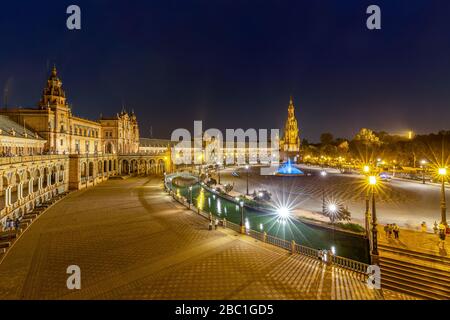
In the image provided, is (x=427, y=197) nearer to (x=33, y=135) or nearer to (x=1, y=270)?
(x=1, y=270)

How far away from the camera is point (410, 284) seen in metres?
12.1

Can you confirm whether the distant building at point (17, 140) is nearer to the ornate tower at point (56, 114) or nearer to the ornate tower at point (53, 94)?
the ornate tower at point (56, 114)

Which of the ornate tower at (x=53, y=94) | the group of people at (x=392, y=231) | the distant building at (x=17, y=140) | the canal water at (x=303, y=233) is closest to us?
the group of people at (x=392, y=231)

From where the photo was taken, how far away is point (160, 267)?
43.7ft

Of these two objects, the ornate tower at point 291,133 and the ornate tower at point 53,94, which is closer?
the ornate tower at point 53,94

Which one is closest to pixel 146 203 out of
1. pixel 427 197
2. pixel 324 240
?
pixel 324 240

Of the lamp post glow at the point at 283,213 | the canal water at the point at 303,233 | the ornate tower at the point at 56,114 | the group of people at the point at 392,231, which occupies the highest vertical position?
the ornate tower at the point at 56,114

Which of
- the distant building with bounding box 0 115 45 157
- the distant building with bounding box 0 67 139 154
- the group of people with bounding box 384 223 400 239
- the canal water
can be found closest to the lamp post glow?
the canal water

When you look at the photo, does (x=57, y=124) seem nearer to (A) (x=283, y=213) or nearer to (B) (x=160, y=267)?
(A) (x=283, y=213)

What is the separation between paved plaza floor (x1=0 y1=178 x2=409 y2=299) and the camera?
1102 cm

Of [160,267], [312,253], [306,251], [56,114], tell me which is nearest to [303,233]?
[306,251]

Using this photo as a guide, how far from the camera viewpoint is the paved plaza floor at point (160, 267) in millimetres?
11023

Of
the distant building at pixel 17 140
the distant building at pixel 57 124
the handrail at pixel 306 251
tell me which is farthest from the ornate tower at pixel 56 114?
the handrail at pixel 306 251

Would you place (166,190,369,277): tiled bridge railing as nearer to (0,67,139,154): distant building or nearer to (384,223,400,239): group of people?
(384,223,400,239): group of people
